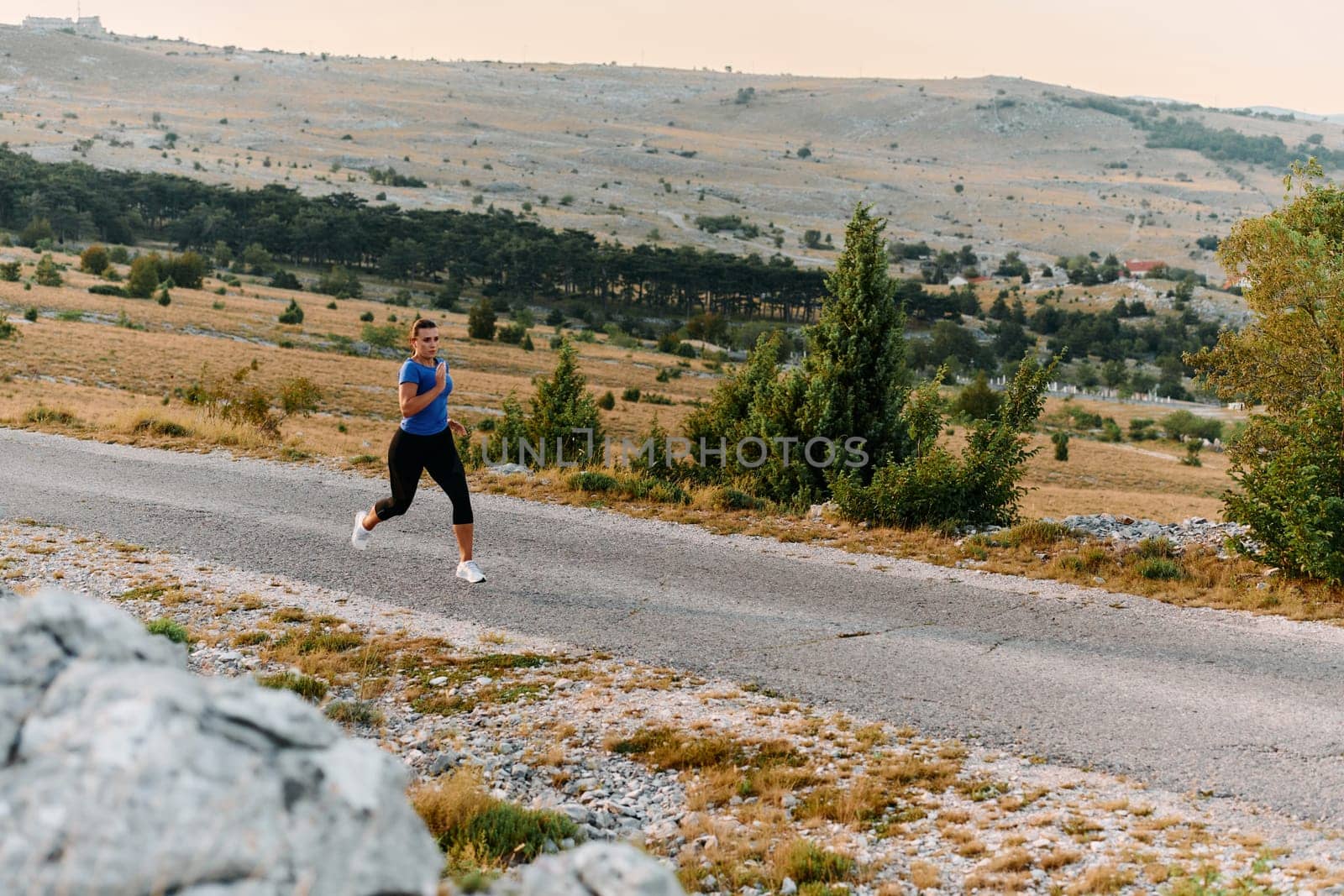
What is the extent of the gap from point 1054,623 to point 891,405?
699cm

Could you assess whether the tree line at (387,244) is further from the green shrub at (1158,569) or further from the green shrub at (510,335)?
the green shrub at (1158,569)

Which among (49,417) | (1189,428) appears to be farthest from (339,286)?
(49,417)

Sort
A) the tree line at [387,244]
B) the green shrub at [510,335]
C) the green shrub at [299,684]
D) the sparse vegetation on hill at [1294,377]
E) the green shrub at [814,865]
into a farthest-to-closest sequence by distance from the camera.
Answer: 1. the tree line at [387,244]
2. the green shrub at [510,335]
3. the sparse vegetation on hill at [1294,377]
4. the green shrub at [299,684]
5. the green shrub at [814,865]

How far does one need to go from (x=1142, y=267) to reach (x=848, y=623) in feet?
519

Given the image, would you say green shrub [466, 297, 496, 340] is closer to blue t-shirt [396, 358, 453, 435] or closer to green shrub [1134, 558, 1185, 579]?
blue t-shirt [396, 358, 453, 435]

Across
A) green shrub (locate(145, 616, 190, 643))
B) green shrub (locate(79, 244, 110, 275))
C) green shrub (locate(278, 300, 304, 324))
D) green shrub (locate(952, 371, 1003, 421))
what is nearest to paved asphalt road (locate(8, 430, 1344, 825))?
green shrub (locate(145, 616, 190, 643))

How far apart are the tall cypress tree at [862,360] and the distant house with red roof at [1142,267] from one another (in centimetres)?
14444

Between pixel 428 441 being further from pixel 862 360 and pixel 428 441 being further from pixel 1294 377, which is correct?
pixel 1294 377

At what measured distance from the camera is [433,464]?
9.19 metres

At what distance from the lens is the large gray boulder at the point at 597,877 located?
2.20 meters

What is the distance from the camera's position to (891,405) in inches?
599

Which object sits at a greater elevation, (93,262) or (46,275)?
(93,262)

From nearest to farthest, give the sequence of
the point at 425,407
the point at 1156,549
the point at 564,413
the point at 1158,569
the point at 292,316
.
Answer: the point at 425,407
the point at 1158,569
the point at 1156,549
the point at 564,413
the point at 292,316

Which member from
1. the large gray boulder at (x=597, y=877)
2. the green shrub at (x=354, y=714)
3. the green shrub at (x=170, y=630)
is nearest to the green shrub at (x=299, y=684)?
the green shrub at (x=354, y=714)
